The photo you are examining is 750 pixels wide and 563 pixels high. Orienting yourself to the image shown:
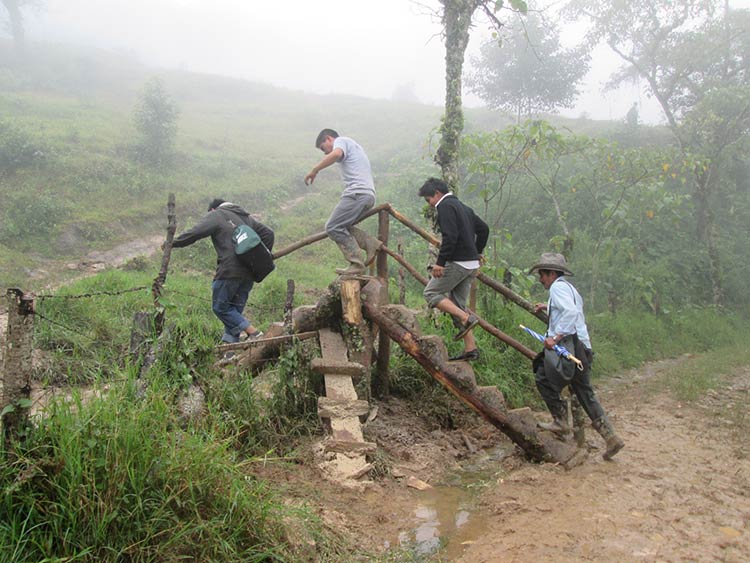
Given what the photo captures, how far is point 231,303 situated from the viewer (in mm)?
5816

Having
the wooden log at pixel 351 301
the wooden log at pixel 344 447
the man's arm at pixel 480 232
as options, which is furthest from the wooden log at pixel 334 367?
the man's arm at pixel 480 232

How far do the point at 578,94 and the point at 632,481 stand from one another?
78.0 ft

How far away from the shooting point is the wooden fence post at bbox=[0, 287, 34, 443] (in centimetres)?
259

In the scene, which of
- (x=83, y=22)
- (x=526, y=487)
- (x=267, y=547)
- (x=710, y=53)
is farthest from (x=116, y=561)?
(x=83, y=22)

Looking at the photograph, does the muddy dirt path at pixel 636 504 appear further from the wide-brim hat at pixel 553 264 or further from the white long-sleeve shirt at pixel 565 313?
the wide-brim hat at pixel 553 264

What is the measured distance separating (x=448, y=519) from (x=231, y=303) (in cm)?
314

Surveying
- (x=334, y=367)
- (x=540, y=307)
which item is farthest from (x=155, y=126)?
(x=540, y=307)

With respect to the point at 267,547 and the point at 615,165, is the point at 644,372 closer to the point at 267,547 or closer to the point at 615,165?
the point at 615,165

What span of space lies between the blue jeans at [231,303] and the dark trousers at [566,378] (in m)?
3.03

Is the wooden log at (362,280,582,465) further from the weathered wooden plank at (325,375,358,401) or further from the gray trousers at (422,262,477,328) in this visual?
the weathered wooden plank at (325,375,358,401)

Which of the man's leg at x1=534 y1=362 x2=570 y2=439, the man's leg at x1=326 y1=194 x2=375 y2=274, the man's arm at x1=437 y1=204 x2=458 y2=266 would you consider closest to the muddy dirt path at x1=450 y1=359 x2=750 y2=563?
the man's leg at x1=534 y1=362 x2=570 y2=439

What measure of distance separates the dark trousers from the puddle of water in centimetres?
82

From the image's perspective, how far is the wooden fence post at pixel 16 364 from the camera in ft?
8.50

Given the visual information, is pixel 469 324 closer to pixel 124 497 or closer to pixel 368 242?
pixel 368 242
